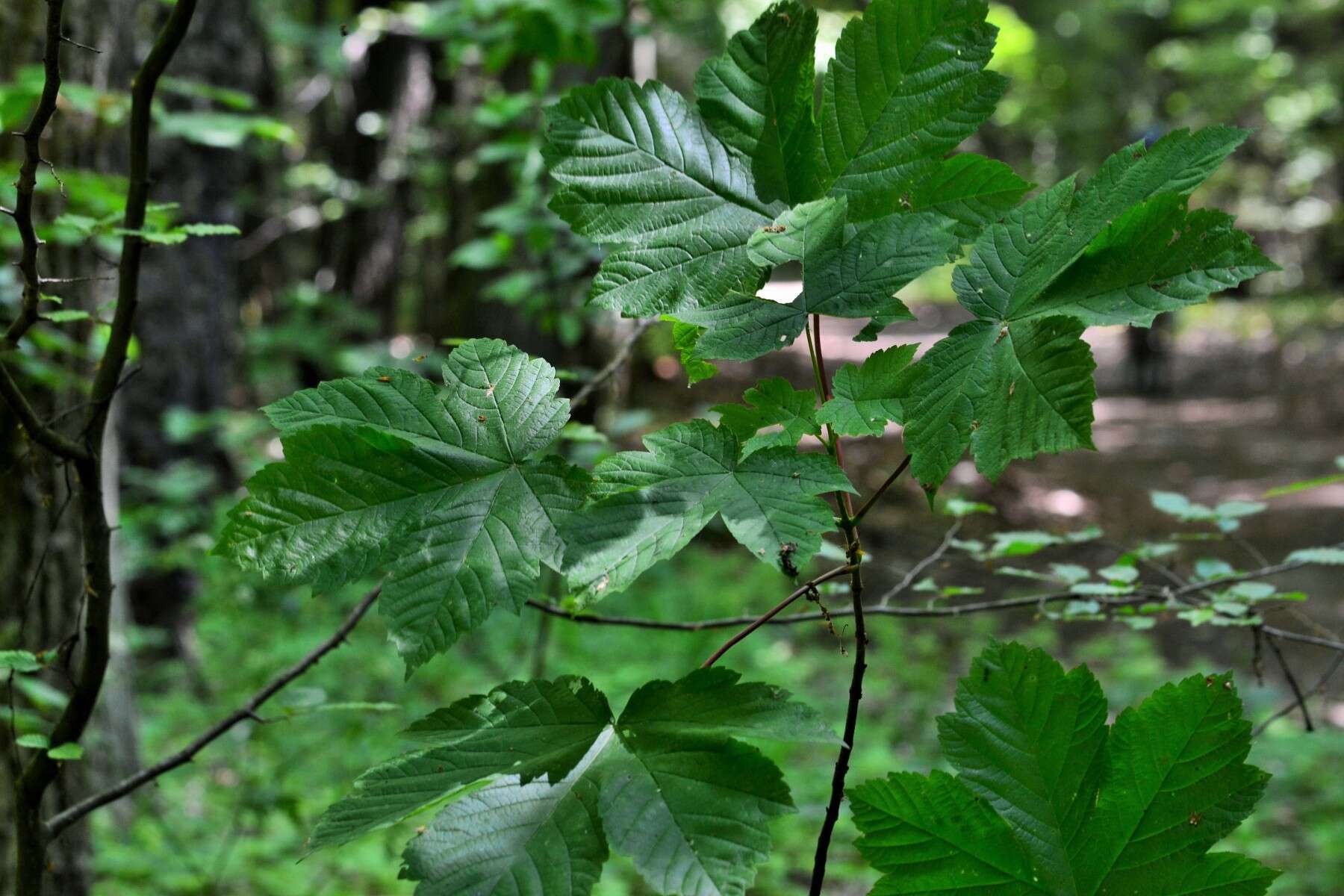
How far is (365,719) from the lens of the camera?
4.70m

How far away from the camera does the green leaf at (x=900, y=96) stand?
78 centimetres

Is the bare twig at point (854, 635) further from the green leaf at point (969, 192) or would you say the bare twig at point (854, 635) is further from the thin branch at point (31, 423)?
the thin branch at point (31, 423)

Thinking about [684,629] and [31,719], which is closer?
[684,629]

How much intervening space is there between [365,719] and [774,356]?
23.0 ft

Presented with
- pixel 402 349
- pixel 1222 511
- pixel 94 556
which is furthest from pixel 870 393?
pixel 402 349

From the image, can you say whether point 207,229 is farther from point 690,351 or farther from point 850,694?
point 850,694

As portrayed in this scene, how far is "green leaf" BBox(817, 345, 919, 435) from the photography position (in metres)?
0.73

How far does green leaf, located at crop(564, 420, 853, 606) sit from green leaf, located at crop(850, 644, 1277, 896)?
212mm

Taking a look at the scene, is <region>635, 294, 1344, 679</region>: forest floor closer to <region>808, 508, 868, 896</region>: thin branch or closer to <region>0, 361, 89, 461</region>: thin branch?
<region>808, 508, 868, 896</region>: thin branch

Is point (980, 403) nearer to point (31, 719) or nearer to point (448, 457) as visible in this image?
point (448, 457)

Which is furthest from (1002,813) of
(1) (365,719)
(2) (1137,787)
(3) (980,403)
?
(1) (365,719)

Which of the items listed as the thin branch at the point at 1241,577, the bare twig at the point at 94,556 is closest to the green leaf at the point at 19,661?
the bare twig at the point at 94,556

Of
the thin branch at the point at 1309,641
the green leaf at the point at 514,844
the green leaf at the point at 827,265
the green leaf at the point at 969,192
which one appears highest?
the green leaf at the point at 969,192

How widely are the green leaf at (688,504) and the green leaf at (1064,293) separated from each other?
0.09 meters
